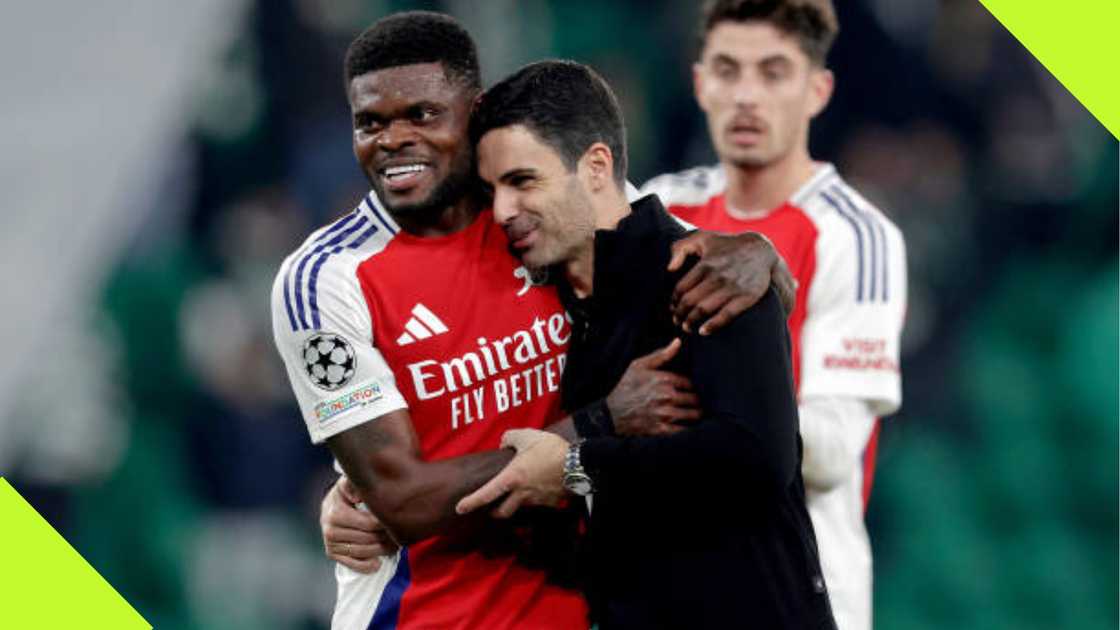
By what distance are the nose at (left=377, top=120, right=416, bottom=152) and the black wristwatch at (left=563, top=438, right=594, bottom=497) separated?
73cm

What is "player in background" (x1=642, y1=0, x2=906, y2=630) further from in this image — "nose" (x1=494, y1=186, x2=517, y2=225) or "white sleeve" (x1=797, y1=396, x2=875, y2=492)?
"nose" (x1=494, y1=186, x2=517, y2=225)

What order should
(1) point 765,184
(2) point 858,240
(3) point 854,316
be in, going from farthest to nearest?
(1) point 765,184 < (2) point 858,240 < (3) point 854,316

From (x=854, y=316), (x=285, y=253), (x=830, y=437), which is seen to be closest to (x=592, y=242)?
(x=830, y=437)

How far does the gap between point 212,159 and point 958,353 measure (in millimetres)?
3534

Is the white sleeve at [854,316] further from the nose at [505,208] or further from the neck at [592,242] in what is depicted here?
the nose at [505,208]

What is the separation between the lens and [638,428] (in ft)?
11.1

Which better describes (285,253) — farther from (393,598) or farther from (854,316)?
(393,598)

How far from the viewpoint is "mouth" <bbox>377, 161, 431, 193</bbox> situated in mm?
3688

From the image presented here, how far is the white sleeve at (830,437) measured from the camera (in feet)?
16.1

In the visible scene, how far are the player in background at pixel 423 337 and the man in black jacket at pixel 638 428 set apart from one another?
12cm

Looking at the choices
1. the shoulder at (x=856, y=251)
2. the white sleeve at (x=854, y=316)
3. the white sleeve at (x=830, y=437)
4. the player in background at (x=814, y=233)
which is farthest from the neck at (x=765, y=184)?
the white sleeve at (x=830, y=437)

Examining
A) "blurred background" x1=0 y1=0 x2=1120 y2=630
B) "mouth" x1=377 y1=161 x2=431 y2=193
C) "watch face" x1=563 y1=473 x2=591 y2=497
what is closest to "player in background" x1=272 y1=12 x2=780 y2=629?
"mouth" x1=377 y1=161 x2=431 y2=193

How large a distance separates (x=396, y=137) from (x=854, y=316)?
74.0 inches

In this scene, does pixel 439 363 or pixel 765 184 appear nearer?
pixel 439 363
